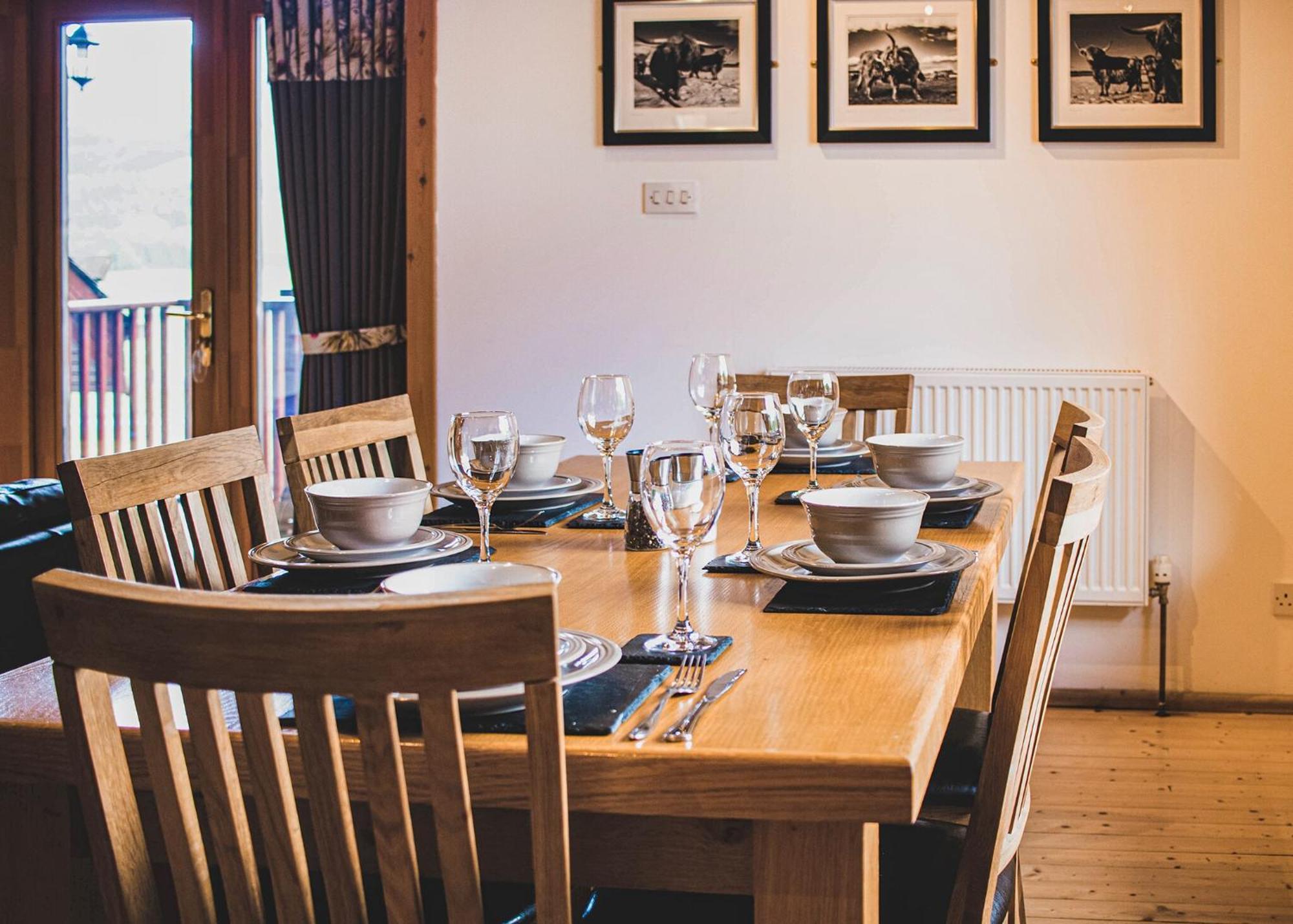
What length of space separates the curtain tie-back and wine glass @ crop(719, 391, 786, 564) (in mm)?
2541

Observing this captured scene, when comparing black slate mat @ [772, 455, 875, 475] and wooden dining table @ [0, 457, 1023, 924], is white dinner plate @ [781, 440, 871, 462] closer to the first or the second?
black slate mat @ [772, 455, 875, 475]

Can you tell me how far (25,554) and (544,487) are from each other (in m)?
1.05

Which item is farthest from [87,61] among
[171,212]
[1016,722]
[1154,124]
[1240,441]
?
[1016,722]

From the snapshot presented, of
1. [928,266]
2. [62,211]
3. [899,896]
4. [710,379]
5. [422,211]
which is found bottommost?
[899,896]

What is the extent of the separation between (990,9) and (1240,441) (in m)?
1.35

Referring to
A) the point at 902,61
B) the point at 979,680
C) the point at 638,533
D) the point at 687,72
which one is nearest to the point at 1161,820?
the point at 979,680

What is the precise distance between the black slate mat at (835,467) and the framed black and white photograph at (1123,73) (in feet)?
4.94

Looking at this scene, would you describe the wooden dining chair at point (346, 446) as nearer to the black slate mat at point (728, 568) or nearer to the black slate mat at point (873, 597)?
the black slate mat at point (728, 568)

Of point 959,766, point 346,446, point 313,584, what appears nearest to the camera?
point 313,584

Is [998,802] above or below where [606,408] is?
below

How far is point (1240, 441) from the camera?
3604 millimetres

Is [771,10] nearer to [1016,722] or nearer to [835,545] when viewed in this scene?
[835,545]

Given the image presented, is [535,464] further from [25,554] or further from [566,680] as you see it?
[566,680]

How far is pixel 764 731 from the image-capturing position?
102 cm
